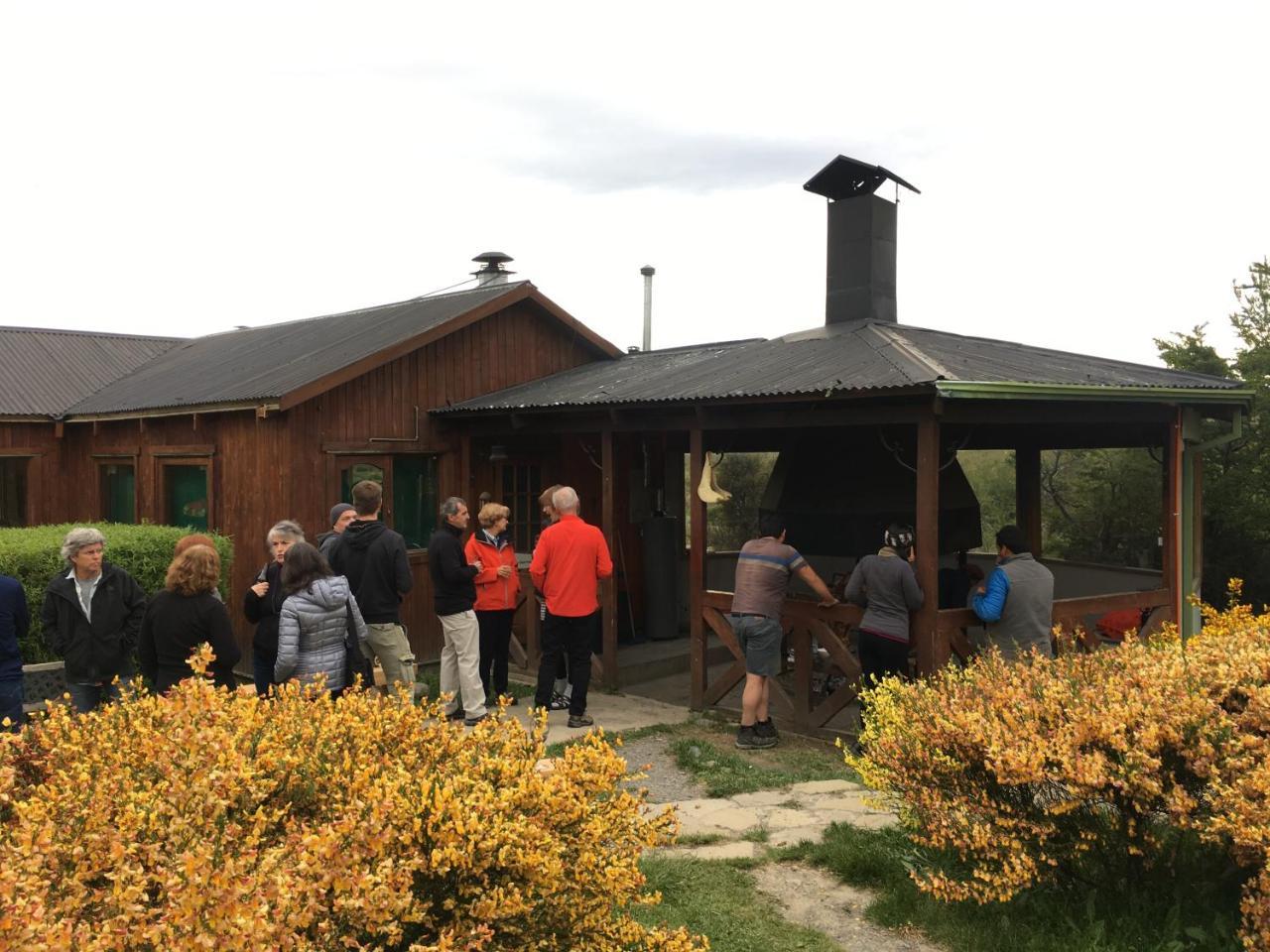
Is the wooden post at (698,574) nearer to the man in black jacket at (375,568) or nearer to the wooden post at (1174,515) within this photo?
the man in black jacket at (375,568)

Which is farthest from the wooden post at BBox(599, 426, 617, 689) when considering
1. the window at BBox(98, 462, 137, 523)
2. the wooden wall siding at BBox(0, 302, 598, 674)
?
the window at BBox(98, 462, 137, 523)

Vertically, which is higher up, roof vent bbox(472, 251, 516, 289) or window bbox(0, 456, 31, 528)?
roof vent bbox(472, 251, 516, 289)

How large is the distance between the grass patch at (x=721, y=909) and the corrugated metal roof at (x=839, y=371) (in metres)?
3.32

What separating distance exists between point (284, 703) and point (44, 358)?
50.7 feet

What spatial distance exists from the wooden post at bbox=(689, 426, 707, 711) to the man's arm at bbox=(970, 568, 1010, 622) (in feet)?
7.72

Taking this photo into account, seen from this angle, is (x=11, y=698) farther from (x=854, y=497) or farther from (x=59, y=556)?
(x=854, y=497)

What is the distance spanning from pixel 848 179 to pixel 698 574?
160 inches

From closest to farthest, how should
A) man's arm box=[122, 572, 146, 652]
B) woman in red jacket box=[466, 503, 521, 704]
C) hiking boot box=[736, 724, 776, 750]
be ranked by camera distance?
man's arm box=[122, 572, 146, 652], hiking boot box=[736, 724, 776, 750], woman in red jacket box=[466, 503, 521, 704]

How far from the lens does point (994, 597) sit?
705 centimetres

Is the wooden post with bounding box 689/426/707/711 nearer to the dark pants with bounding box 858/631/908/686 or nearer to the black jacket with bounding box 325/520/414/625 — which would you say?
the dark pants with bounding box 858/631/908/686

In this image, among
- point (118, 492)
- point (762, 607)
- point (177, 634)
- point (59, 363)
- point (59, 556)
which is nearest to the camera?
point (177, 634)

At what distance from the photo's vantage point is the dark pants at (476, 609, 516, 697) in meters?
8.45

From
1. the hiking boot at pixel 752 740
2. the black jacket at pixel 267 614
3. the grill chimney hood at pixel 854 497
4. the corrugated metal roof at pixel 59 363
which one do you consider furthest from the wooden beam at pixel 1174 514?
the corrugated metal roof at pixel 59 363

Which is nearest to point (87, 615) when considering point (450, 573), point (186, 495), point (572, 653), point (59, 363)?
point (450, 573)
